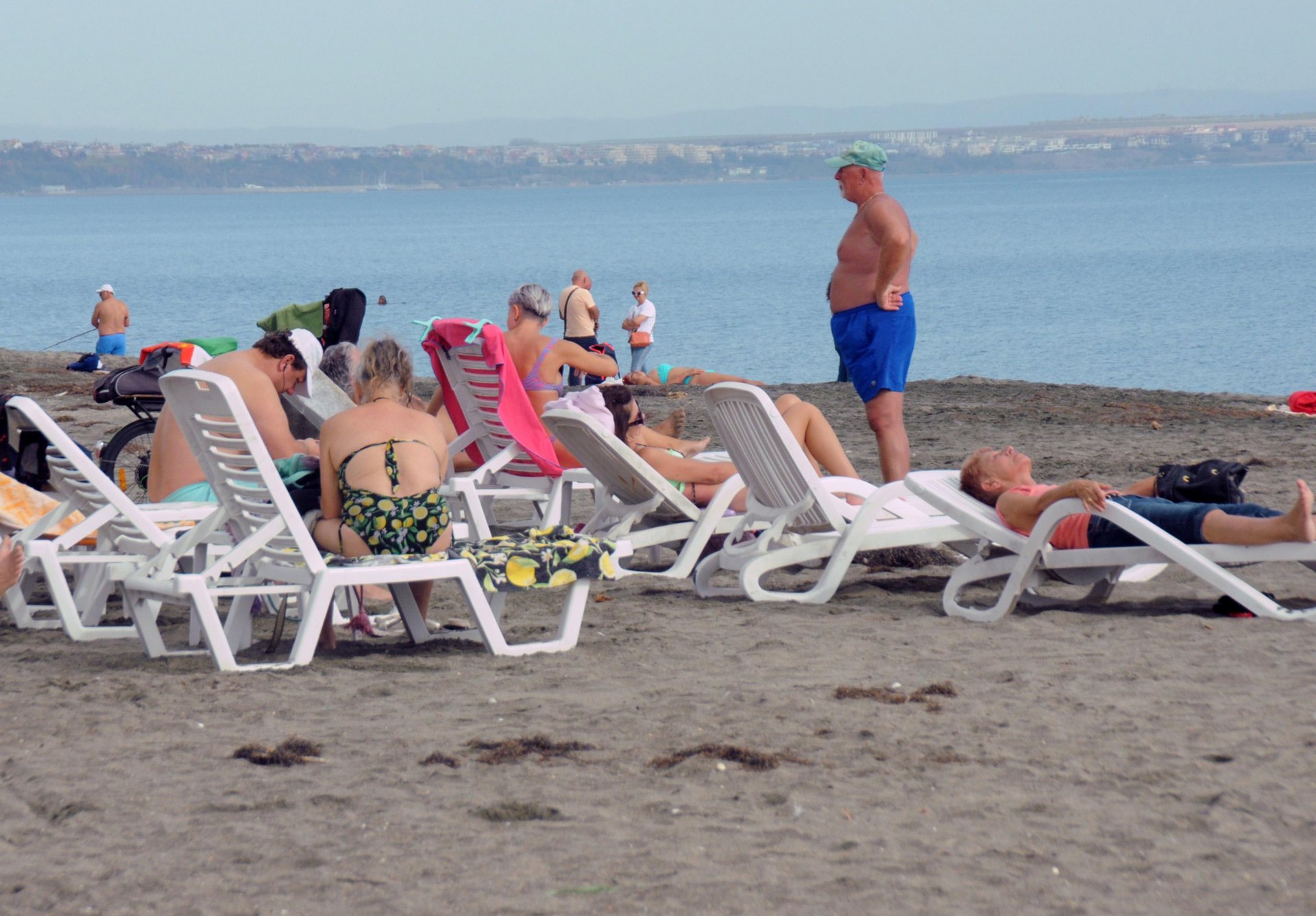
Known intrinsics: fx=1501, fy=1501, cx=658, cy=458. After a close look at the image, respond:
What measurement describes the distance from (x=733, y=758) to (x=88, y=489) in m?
2.50

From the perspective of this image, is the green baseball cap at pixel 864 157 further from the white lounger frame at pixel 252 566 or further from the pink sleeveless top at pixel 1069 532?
the white lounger frame at pixel 252 566

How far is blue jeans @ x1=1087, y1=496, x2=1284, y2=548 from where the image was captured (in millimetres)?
4742

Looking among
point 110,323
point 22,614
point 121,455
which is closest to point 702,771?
point 22,614

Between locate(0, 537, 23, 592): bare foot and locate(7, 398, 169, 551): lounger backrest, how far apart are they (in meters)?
0.34

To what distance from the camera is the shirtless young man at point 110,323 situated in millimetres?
19906

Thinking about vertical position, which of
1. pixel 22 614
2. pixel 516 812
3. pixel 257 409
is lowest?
pixel 22 614

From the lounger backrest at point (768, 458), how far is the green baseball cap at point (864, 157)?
6.01ft

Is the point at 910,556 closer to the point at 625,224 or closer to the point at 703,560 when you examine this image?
the point at 703,560

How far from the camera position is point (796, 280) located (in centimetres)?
5469

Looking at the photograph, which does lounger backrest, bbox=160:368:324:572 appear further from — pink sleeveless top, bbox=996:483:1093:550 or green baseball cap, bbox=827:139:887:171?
green baseball cap, bbox=827:139:887:171

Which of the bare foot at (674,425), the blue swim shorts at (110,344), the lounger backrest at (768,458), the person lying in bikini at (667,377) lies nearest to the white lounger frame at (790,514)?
the lounger backrest at (768,458)

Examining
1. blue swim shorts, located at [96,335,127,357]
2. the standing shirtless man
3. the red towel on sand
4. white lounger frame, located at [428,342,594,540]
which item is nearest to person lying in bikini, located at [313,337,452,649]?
white lounger frame, located at [428,342,594,540]

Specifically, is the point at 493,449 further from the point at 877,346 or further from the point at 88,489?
the point at 88,489

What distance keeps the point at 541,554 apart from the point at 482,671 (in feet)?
1.26
